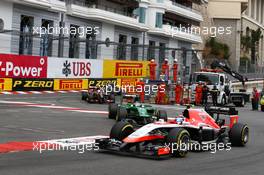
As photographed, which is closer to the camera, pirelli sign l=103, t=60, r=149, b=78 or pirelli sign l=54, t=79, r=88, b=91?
pirelli sign l=54, t=79, r=88, b=91

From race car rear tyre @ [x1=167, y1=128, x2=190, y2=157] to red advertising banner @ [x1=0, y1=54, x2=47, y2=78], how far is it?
54.6 feet

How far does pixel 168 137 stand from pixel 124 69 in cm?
2583

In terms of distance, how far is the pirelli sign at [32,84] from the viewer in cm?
2739

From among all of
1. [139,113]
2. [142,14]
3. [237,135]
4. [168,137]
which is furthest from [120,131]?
[142,14]

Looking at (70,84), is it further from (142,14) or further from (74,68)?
(142,14)

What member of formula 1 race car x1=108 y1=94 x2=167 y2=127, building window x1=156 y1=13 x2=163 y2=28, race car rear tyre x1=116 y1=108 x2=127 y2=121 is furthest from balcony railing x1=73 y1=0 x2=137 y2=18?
formula 1 race car x1=108 y1=94 x2=167 y2=127

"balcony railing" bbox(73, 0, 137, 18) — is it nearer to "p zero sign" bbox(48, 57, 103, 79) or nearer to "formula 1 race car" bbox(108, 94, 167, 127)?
"p zero sign" bbox(48, 57, 103, 79)

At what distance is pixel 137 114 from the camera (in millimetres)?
16406

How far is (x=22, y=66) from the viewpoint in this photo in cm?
2759

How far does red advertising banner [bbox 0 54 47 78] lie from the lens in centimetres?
2653

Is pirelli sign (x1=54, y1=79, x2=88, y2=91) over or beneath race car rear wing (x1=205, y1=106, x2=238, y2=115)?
over

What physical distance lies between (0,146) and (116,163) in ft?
10.1

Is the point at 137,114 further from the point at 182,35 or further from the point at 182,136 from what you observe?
the point at 182,35

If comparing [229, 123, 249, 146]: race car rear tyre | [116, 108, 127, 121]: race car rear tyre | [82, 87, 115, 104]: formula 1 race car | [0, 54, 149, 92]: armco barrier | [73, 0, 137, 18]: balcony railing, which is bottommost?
[229, 123, 249, 146]: race car rear tyre
